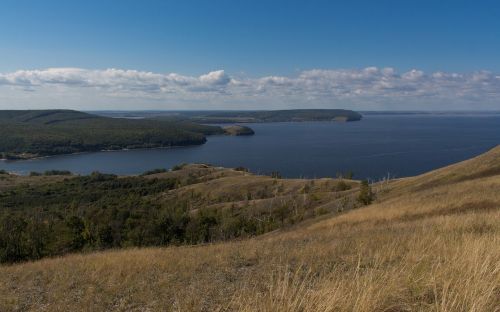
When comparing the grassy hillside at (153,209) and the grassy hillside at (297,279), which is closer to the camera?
the grassy hillside at (297,279)

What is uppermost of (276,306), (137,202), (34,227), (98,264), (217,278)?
(276,306)

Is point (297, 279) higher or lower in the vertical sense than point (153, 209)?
higher

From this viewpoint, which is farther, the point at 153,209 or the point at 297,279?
the point at 153,209

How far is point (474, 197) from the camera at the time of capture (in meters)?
23.4

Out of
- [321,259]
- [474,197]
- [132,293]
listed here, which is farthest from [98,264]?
[474,197]

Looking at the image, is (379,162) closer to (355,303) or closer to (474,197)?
(474,197)

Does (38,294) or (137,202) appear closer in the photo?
(38,294)

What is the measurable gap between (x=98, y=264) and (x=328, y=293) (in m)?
9.28

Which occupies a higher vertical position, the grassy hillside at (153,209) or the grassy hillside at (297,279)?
the grassy hillside at (297,279)

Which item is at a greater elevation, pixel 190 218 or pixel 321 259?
pixel 321 259

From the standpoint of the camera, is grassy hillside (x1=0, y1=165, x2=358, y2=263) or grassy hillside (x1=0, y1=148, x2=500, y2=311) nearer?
grassy hillside (x1=0, y1=148, x2=500, y2=311)

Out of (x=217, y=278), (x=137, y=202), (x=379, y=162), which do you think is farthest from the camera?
(x=379, y=162)

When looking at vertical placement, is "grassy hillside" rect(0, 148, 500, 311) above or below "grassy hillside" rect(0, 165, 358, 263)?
above

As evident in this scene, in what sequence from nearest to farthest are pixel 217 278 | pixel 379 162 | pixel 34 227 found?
pixel 217 278 → pixel 34 227 → pixel 379 162
